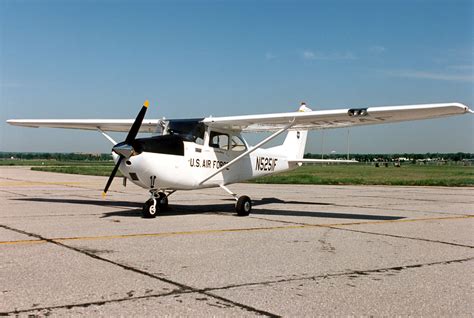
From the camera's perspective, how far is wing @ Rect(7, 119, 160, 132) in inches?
611

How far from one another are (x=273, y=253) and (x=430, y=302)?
2.82m

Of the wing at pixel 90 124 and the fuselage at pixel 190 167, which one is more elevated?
the wing at pixel 90 124

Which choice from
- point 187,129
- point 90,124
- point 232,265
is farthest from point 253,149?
point 232,265

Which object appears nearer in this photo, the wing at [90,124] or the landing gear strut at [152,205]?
the landing gear strut at [152,205]

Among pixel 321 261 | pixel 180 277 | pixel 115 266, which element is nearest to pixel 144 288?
pixel 180 277

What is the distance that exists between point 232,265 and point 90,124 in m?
10.8

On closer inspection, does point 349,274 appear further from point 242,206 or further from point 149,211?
point 242,206

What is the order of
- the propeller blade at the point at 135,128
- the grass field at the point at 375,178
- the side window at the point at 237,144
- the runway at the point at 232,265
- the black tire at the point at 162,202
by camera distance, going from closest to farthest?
the runway at the point at 232,265 < the propeller blade at the point at 135,128 < the black tire at the point at 162,202 < the side window at the point at 237,144 < the grass field at the point at 375,178

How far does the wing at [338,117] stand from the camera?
1113cm

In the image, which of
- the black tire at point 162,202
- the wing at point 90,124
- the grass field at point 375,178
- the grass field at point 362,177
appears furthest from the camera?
the grass field at point 362,177

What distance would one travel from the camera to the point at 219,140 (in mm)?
13789

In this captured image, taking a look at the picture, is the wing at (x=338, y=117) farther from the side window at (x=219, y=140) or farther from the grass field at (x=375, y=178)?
the grass field at (x=375, y=178)

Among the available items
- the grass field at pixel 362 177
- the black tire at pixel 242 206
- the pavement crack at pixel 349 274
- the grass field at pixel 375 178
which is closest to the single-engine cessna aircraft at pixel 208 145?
the black tire at pixel 242 206

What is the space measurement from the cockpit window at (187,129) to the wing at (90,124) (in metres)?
2.26
